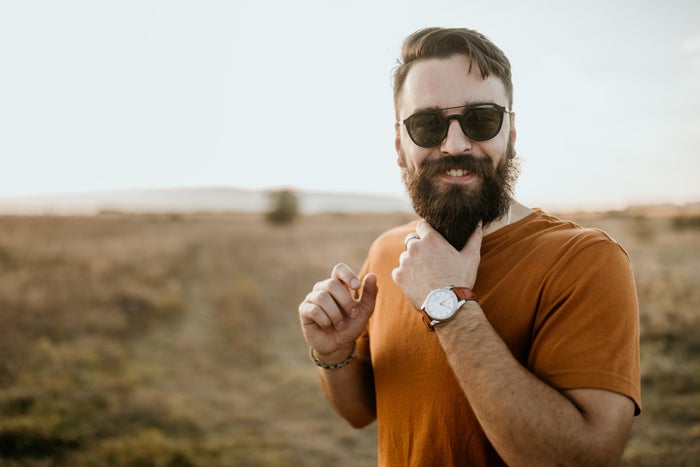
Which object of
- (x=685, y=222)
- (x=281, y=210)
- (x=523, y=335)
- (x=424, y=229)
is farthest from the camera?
(x=281, y=210)

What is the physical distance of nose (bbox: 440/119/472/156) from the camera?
5.75 ft

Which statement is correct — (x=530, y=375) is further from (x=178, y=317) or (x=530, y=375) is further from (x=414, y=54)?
(x=178, y=317)

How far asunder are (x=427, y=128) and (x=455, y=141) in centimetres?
13

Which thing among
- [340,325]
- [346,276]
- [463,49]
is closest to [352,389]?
[340,325]

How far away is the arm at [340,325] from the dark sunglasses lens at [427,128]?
→ 22.5 inches

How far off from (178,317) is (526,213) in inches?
421

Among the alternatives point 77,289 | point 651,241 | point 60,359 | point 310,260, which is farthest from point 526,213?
point 651,241

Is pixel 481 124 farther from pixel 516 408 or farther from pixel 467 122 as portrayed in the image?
pixel 516 408

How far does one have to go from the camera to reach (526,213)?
1.85 m

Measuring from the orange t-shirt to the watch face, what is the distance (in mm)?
214

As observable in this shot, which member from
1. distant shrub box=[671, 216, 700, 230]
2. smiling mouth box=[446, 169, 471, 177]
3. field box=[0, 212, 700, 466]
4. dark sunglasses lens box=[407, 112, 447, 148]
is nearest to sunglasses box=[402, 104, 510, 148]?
dark sunglasses lens box=[407, 112, 447, 148]

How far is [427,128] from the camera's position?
71.4 inches

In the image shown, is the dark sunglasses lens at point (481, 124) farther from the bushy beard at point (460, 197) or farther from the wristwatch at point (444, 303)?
the wristwatch at point (444, 303)

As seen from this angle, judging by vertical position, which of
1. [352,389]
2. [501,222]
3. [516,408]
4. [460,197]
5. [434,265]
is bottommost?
[352,389]
